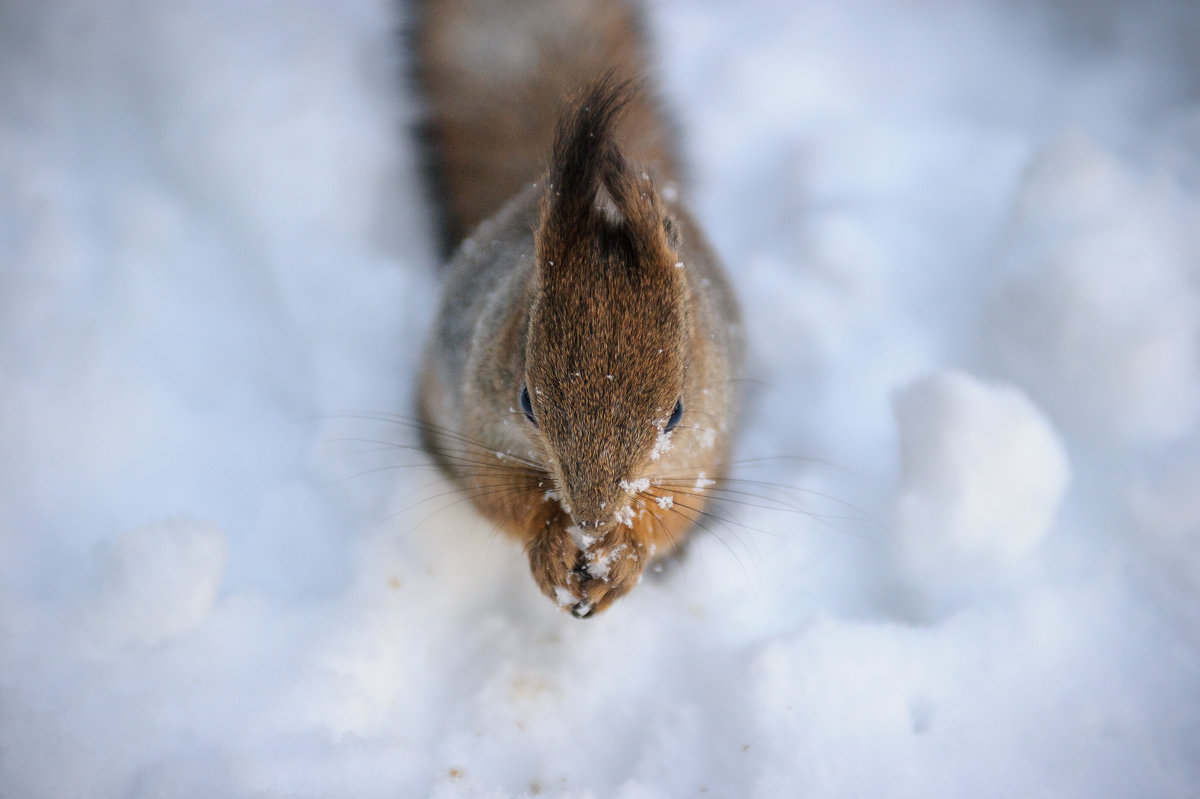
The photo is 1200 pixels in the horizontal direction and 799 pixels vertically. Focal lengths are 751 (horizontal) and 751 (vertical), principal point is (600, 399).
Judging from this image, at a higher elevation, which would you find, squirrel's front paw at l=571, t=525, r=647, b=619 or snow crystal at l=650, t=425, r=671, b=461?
snow crystal at l=650, t=425, r=671, b=461

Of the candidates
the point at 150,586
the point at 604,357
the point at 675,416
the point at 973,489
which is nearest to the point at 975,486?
the point at 973,489

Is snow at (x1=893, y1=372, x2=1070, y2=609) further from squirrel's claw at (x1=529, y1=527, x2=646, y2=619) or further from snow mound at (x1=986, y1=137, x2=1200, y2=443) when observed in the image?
squirrel's claw at (x1=529, y1=527, x2=646, y2=619)

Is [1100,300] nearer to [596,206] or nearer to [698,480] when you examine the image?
[698,480]

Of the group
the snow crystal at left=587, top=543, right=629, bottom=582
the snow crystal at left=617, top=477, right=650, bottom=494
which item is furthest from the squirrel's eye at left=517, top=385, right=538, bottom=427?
the snow crystal at left=587, top=543, right=629, bottom=582

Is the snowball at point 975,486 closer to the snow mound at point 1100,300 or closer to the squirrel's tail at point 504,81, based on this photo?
the snow mound at point 1100,300

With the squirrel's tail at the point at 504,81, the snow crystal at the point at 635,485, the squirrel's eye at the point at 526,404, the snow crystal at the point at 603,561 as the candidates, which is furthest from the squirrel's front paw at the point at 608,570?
the squirrel's tail at the point at 504,81

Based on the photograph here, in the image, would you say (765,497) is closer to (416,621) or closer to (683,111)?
(416,621)
